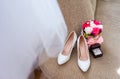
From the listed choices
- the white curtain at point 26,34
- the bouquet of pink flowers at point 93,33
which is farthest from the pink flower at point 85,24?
the white curtain at point 26,34

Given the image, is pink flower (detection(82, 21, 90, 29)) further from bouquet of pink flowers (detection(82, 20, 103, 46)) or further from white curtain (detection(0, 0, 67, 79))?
white curtain (detection(0, 0, 67, 79))

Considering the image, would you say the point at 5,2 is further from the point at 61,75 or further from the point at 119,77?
the point at 119,77

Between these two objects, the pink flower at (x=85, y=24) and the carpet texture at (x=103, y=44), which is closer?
the carpet texture at (x=103, y=44)

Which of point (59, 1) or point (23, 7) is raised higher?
point (23, 7)

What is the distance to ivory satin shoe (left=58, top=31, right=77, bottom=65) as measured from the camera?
85 centimetres

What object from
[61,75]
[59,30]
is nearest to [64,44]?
[59,30]

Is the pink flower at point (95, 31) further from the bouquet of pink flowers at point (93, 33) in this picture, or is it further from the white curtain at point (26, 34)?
the white curtain at point (26, 34)

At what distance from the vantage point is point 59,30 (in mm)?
946

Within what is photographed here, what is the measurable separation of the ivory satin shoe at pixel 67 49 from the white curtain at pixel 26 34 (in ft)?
0.13

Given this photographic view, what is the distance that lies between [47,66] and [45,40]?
0.14 m

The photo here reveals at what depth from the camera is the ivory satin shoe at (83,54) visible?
81 cm

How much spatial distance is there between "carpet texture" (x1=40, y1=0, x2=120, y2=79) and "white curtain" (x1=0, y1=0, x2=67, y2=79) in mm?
78

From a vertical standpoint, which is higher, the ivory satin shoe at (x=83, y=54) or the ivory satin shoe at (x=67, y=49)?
the ivory satin shoe at (x=67, y=49)

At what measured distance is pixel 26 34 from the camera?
0.83 meters
